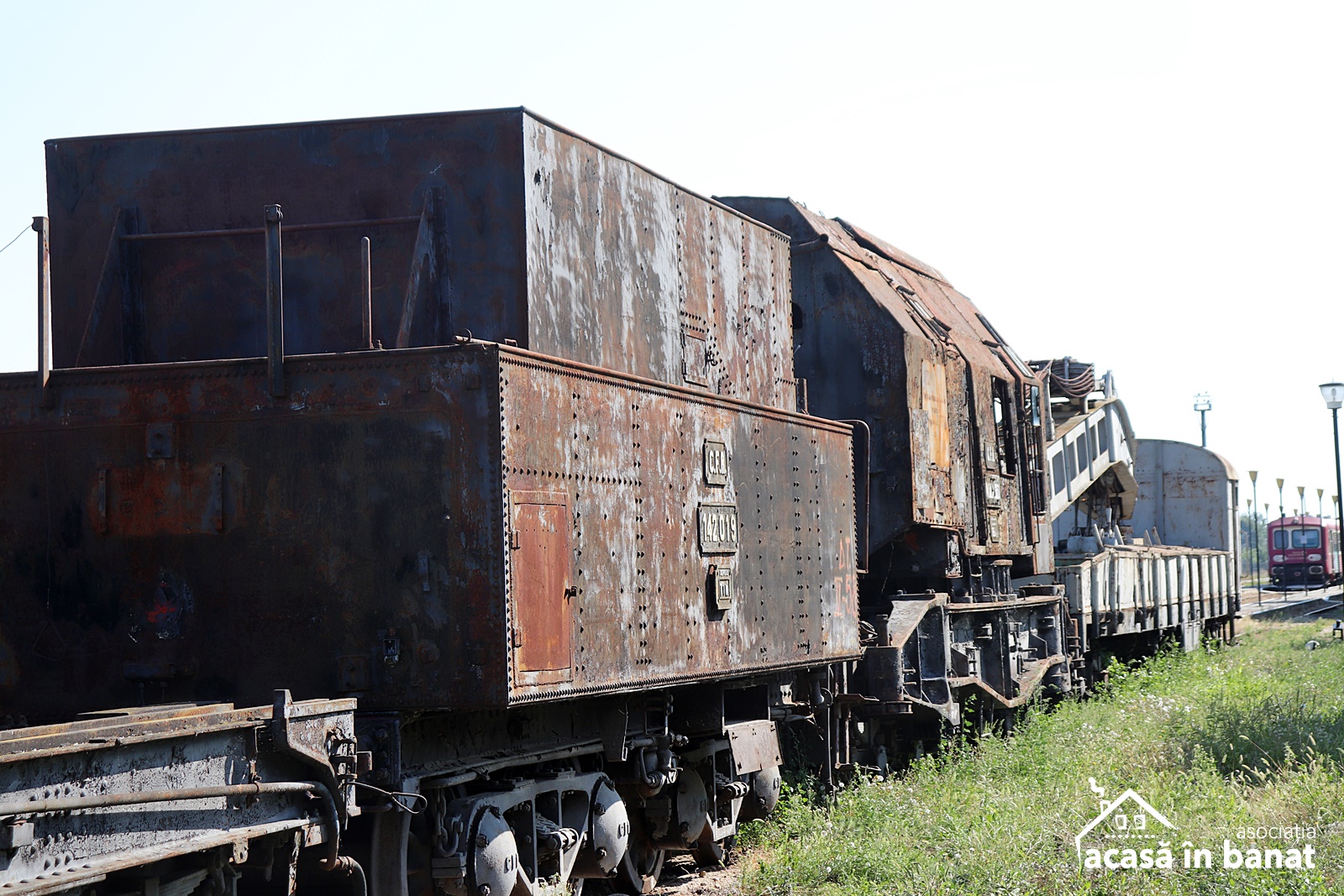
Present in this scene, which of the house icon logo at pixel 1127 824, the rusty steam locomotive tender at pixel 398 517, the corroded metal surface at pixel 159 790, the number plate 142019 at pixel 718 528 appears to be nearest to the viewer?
the corroded metal surface at pixel 159 790

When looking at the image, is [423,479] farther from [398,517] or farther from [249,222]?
[249,222]

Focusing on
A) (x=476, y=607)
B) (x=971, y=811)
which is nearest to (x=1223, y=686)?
(x=971, y=811)

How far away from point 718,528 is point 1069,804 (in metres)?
3.45

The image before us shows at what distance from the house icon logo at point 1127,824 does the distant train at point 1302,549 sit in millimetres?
49578

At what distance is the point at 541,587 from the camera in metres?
6.43

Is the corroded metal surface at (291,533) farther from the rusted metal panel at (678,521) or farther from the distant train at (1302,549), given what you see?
the distant train at (1302,549)

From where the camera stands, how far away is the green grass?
7840mm

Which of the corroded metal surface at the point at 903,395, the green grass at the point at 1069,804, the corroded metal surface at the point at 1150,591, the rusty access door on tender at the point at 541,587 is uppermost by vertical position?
the corroded metal surface at the point at 903,395

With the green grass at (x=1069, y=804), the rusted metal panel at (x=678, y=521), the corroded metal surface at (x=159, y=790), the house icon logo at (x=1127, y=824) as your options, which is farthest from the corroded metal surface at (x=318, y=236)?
the house icon logo at (x=1127, y=824)

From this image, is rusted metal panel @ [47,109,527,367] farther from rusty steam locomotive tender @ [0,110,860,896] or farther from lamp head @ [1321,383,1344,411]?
lamp head @ [1321,383,1344,411]

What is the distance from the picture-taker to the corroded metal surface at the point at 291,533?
6.16 meters

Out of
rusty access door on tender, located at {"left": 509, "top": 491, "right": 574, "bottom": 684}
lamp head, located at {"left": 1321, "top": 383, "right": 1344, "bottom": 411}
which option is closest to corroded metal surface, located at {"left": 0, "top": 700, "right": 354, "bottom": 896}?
rusty access door on tender, located at {"left": 509, "top": 491, "right": 574, "bottom": 684}

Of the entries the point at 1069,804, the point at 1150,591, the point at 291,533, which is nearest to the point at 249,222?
the point at 291,533

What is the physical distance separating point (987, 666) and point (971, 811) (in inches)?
168
